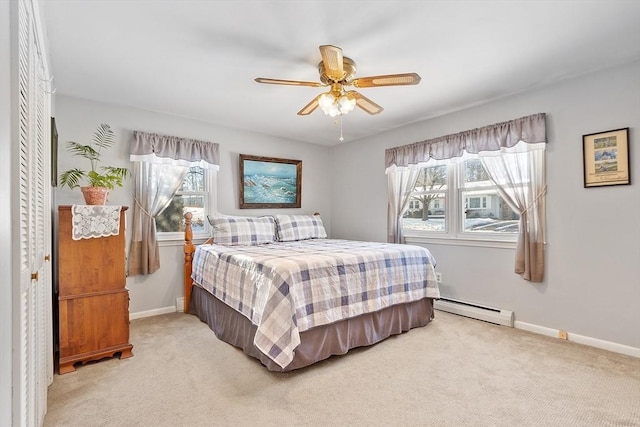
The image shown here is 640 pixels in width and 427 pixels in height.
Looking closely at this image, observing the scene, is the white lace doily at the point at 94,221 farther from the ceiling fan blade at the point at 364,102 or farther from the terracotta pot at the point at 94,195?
the ceiling fan blade at the point at 364,102

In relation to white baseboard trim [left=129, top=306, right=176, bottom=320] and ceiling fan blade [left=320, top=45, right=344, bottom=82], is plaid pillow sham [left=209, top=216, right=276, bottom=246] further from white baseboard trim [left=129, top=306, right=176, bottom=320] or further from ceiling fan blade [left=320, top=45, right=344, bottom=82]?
ceiling fan blade [left=320, top=45, right=344, bottom=82]

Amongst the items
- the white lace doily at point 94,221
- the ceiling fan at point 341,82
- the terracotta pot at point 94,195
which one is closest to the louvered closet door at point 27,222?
the white lace doily at point 94,221

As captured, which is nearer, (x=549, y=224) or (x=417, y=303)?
(x=549, y=224)

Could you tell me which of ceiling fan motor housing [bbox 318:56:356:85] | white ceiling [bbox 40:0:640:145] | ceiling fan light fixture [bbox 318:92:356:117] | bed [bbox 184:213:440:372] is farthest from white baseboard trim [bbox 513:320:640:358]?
ceiling fan motor housing [bbox 318:56:356:85]

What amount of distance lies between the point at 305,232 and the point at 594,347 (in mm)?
3166

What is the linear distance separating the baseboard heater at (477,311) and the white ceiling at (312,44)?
2266 millimetres

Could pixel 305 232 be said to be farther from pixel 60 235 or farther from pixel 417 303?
pixel 60 235

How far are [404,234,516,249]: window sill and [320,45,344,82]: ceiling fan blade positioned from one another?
2.41 m

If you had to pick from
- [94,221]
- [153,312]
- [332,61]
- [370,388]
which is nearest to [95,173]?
[94,221]

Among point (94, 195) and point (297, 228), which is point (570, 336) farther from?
point (94, 195)

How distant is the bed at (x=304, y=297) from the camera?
2.20 m

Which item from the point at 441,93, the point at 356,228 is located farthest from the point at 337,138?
the point at 441,93

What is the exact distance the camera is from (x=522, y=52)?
2.36m

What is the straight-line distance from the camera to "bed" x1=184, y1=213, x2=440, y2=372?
7.21 ft
